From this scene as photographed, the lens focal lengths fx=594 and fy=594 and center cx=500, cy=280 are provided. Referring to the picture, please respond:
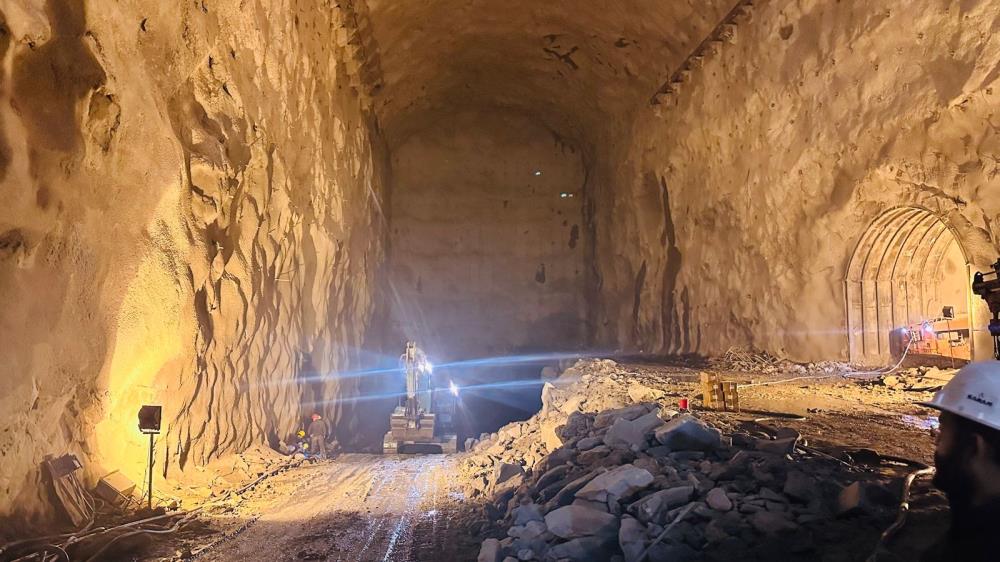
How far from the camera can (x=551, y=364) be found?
53.1ft

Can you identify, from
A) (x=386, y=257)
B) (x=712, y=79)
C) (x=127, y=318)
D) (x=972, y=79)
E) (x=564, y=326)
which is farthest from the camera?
(x=564, y=326)

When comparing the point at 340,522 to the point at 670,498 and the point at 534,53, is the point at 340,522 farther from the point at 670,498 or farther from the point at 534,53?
the point at 534,53

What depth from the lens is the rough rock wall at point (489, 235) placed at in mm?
18891

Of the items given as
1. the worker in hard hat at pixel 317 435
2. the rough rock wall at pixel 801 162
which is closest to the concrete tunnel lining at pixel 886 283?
the rough rock wall at pixel 801 162

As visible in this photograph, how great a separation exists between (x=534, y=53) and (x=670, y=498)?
12950mm

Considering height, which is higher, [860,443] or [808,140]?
[808,140]

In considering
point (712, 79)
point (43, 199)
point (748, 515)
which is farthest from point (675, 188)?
point (43, 199)

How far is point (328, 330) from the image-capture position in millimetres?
10828

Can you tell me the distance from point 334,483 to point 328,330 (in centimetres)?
454

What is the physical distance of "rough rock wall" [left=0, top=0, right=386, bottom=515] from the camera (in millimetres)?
4164

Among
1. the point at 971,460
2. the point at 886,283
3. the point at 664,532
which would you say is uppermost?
the point at 886,283

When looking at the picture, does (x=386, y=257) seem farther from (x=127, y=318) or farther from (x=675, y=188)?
(x=127, y=318)

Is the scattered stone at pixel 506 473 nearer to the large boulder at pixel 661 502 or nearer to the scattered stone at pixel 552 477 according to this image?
the scattered stone at pixel 552 477

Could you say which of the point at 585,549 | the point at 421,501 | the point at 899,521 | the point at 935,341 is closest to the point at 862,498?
the point at 899,521
